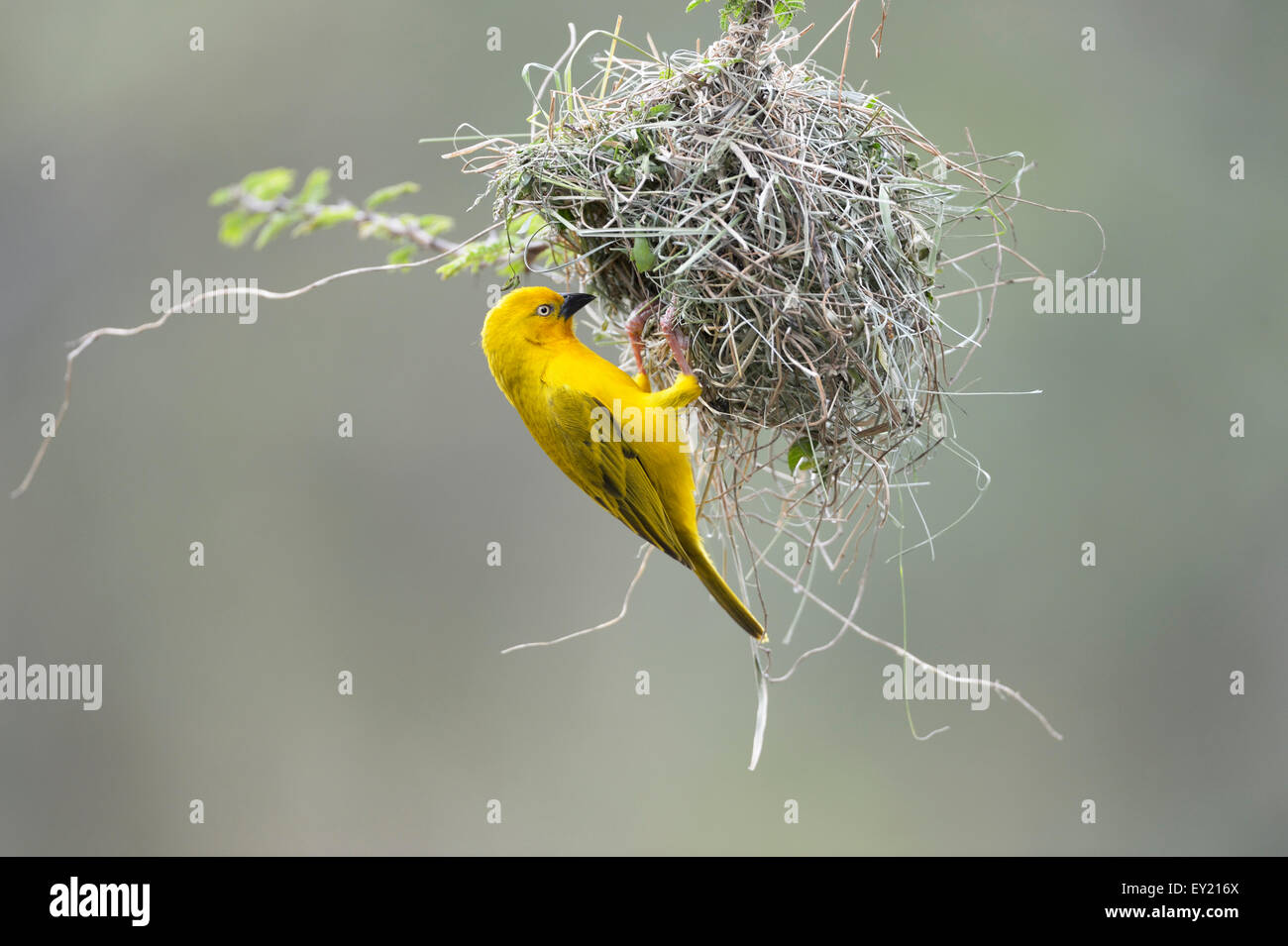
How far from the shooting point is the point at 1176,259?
490cm

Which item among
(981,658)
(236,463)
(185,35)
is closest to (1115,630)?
(981,658)

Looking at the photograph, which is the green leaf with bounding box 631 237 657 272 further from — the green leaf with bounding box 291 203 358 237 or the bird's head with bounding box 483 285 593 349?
the green leaf with bounding box 291 203 358 237

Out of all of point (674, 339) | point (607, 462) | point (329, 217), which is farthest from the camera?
point (607, 462)

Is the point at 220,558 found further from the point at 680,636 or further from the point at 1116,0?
the point at 1116,0

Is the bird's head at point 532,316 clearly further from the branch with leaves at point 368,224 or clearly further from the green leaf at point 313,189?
the green leaf at point 313,189

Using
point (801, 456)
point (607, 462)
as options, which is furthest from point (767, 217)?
point (607, 462)

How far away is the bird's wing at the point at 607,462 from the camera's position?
2.21 metres

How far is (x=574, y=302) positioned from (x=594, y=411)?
0.23 m

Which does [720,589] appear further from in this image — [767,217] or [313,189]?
[313,189]

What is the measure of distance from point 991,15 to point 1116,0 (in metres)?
0.57

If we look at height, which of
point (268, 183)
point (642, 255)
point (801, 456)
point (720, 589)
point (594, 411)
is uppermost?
point (268, 183)

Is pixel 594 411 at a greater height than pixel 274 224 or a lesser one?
lesser

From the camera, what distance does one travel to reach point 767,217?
203 centimetres

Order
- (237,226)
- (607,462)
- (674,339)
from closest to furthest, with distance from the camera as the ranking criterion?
1. (237,226)
2. (674,339)
3. (607,462)
